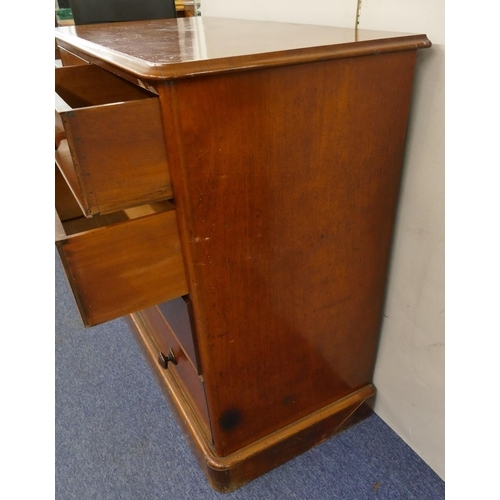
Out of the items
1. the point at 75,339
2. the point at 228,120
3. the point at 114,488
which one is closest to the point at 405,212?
the point at 228,120

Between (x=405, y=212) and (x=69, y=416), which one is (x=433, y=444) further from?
(x=69, y=416)

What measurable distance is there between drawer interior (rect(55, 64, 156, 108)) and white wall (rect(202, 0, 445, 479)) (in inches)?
16.8

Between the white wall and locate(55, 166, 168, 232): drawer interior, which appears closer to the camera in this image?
→ the white wall

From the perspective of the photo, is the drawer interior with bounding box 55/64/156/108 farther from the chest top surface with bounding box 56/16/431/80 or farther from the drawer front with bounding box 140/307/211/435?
the drawer front with bounding box 140/307/211/435

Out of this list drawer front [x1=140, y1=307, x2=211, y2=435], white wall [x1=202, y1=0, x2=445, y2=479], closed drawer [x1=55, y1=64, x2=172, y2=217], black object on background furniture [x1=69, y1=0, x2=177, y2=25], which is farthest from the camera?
black object on background furniture [x1=69, y1=0, x2=177, y2=25]

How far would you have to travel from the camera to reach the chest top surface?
54 cm

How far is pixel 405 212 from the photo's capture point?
84cm

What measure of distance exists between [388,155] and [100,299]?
0.52 m

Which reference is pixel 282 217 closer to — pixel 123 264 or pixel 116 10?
pixel 123 264

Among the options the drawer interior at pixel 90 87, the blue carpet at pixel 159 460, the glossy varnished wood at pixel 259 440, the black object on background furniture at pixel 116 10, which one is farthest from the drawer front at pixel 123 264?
the black object on background furniture at pixel 116 10

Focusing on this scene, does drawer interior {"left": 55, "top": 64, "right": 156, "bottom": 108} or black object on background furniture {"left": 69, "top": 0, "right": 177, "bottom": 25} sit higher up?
black object on background furniture {"left": 69, "top": 0, "right": 177, "bottom": 25}

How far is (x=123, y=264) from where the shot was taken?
62cm

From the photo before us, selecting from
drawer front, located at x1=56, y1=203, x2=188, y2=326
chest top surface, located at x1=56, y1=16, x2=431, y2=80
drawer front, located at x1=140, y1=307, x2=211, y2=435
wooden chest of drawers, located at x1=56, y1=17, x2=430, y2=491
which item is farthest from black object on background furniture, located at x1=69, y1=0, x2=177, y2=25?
drawer front, located at x1=56, y1=203, x2=188, y2=326

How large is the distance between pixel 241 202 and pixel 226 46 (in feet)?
0.75
